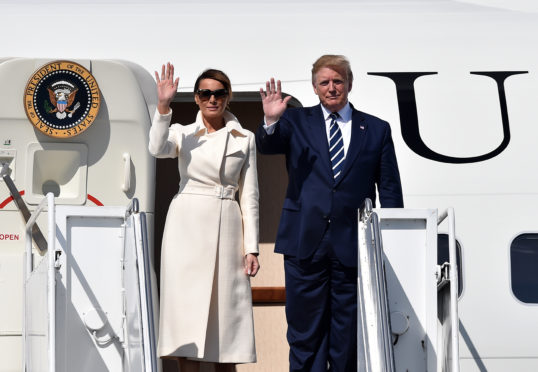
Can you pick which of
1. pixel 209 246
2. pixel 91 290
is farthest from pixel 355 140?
pixel 91 290

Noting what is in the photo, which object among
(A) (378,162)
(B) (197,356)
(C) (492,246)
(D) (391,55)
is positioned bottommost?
(B) (197,356)

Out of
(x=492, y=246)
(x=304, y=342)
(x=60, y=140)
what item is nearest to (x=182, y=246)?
(x=304, y=342)

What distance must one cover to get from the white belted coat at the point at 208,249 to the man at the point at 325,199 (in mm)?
395

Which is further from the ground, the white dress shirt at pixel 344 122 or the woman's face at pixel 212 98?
the woman's face at pixel 212 98

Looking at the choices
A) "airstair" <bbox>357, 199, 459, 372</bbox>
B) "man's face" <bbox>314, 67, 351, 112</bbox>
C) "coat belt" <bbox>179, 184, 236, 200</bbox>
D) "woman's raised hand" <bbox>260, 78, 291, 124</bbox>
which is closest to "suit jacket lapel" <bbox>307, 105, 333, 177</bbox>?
"man's face" <bbox>314, 67, 351, 112</bbox>

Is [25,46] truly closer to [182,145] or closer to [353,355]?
[182,145]

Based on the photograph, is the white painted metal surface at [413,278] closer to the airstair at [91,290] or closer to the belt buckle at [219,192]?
the belt buckle at [219,192]

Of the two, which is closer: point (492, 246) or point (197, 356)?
point (197, 356)

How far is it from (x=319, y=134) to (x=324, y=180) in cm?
27

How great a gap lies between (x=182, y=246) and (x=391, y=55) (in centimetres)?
229

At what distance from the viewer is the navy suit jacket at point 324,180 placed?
5434mm

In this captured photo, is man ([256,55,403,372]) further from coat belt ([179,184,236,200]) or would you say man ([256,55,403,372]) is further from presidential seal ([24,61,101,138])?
presidential seal ([24,61,101,138])

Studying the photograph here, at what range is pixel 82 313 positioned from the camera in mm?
5449

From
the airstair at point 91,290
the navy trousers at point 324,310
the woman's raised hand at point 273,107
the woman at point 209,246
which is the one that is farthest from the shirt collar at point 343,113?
the airstair at point 91,290
